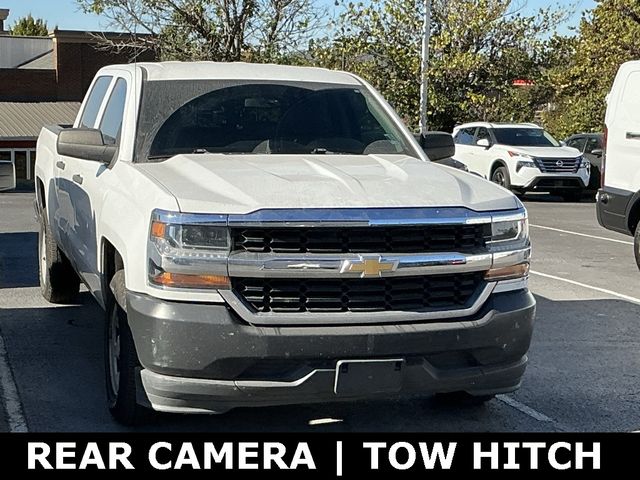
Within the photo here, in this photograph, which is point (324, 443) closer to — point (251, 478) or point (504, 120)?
point (251, 478)

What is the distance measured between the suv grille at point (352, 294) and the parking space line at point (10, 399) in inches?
65.2

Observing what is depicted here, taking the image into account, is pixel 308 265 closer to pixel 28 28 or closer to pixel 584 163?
pixel 584 163

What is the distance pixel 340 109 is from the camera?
6.45m

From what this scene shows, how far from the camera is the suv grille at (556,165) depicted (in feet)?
67.3

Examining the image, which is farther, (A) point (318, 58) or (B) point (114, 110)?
(A) point (318, 58)

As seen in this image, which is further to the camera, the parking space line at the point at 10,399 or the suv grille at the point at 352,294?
the parking space line at the point at 10,399

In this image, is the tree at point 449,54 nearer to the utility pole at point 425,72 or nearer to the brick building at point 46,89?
the utility pole at point 425,72

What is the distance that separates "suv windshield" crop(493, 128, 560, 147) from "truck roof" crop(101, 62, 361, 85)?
49.4 feet

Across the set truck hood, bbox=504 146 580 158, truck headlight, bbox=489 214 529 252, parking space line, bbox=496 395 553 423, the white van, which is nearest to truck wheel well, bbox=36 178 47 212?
parking space line, bbox=496 395 553 423

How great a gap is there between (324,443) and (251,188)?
4.46ft

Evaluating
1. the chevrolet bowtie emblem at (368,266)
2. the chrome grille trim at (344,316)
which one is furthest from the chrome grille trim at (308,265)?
the chrome grille trim at (344,316)

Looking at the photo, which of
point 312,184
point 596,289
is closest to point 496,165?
point 596,289

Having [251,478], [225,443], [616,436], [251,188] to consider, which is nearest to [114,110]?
[251,188]

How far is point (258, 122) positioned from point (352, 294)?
188 cm
